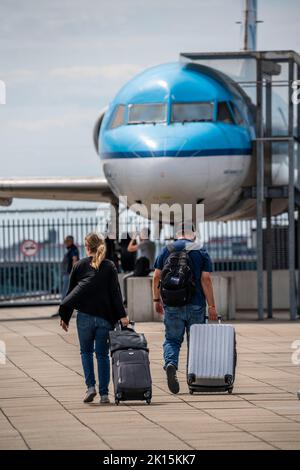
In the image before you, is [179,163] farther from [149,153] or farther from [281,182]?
[281,182]

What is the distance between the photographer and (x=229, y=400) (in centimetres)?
1441

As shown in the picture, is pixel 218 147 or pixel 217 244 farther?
pixel 217 244

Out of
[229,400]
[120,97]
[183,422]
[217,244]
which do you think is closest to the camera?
[183,422]

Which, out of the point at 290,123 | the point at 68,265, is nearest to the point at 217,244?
the point at 68,265

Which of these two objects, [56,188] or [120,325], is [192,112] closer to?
[56,188]

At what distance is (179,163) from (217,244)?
12.8 meters

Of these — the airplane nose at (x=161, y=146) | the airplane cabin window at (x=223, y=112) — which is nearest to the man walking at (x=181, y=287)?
the airplane nose at (x=161, y=146)

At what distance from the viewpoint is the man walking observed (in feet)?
50.3

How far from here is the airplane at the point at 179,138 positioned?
26.2 m

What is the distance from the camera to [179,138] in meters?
26.1

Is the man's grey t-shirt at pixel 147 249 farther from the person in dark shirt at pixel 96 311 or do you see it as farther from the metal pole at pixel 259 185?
the person in dark shirt at pixel 96 311

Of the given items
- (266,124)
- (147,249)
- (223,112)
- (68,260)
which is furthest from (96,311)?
(68,260)

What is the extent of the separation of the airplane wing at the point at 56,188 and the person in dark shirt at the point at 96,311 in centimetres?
1965

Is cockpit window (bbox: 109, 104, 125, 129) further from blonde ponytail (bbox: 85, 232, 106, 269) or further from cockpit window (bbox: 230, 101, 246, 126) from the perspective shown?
blonde ponytail (bbox: 85, 232, 106, 269)
